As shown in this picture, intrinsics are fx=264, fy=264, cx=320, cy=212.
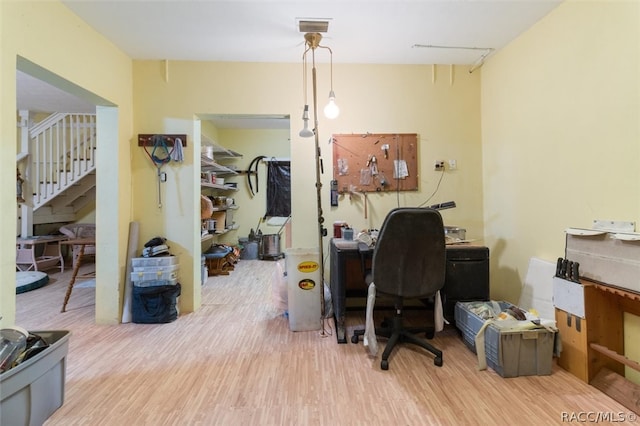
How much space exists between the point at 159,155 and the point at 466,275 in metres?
3.14

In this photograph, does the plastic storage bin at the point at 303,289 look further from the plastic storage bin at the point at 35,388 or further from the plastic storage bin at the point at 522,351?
the plastic storage bin at the point at 35,388

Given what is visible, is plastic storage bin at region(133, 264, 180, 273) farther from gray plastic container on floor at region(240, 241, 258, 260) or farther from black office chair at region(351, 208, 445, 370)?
gray plastic container on floor at region(240, 241, 258, 260)

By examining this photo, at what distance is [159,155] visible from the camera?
2709 millimetres

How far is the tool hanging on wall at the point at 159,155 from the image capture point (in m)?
2.67

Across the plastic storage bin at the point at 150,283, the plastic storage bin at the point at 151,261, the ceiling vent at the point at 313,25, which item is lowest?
the plastic storage bin at the point at 150,283

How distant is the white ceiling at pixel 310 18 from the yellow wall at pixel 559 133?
0.99 ft

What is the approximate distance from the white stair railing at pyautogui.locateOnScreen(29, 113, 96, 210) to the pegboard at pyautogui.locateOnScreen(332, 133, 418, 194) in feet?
14.8

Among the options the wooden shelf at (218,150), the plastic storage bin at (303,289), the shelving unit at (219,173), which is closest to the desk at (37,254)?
the shelving unit at (219,173)

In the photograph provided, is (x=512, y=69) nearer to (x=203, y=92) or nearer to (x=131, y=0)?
(x=203, y=92)

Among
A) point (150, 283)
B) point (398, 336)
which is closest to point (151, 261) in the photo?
point (150, 283)

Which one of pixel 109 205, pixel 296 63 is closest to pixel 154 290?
pixel 109 205

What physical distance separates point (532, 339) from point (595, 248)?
683mm

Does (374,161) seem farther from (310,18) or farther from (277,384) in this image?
(277,384)

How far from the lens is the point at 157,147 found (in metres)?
2.70
